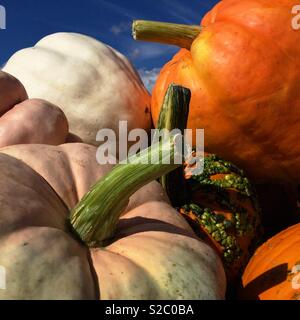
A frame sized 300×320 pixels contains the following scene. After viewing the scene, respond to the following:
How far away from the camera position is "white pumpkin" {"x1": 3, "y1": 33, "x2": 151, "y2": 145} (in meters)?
2.27

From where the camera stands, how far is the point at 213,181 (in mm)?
1809

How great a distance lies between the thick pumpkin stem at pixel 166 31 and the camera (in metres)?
1.93

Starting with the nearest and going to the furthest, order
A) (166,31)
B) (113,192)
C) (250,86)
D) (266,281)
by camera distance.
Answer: (113,192) < (266,281) < (250,86) < (166,31)

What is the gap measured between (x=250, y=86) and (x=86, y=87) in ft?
Answer: 2.67

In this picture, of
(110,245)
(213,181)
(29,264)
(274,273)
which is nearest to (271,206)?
(213,181)

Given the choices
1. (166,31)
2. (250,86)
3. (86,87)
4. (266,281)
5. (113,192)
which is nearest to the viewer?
(113,192)

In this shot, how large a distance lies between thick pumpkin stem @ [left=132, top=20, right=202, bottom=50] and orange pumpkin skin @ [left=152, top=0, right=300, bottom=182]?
0.04 meters

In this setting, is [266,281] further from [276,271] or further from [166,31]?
[166,31]

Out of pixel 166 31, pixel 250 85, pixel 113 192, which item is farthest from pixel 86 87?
pixel 113 192

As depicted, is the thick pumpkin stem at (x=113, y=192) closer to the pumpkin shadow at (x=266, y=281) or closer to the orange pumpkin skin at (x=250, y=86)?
the pumpkin shadow at (x=266, y=281)

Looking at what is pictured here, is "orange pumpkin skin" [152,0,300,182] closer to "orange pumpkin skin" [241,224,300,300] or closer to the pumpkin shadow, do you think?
"orange pumpkin skin" [241,224,300,300]

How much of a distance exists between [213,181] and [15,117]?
0.70 metres

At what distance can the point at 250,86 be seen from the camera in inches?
68.9

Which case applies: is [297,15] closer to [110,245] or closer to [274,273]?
[274,273]
